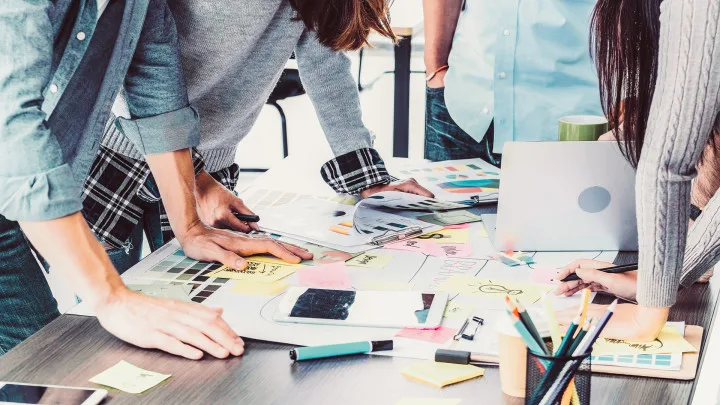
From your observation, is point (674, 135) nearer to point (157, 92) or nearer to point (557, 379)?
point (557, 379)

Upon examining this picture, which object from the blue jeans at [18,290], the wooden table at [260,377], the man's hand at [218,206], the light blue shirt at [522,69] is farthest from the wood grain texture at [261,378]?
the light blue shirt at [522,69]

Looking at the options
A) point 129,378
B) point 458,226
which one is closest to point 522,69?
point 458,226

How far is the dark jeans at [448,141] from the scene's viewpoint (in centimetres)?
208

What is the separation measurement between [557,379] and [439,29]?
158cm

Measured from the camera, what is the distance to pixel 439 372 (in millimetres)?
989

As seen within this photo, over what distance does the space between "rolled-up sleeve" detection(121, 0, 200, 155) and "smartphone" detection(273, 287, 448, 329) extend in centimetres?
42

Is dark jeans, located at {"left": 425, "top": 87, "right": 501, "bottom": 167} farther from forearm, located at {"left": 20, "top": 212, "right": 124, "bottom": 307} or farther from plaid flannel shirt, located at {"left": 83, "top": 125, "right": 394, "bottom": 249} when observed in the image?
forearm, located at {"left": 20, "top": 212, "right": 124, "bottom": 307}

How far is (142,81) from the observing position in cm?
144

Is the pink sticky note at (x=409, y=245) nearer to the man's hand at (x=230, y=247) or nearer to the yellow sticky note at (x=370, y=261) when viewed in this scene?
the yellow sticky note at (x=370, y=261)

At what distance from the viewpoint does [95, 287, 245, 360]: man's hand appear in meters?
1.05

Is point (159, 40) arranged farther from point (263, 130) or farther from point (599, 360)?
point (263, 130)

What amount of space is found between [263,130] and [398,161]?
315cm

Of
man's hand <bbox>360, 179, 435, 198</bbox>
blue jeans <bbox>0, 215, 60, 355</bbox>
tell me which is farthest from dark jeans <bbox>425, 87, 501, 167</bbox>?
blue jeans <bbox>0, 215, 60, 355</bbox>

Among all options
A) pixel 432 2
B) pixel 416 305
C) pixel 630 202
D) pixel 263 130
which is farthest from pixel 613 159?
pixel 263 130
